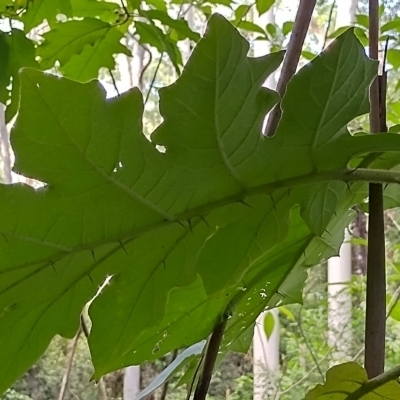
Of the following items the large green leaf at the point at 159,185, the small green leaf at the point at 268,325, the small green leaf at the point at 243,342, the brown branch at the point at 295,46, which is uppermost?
the brown branch at the point at 295,46

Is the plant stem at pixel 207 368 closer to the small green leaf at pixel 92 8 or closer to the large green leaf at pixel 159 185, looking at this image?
the large green leaf at pixel 159 185

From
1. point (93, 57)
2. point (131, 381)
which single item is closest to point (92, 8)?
point (93, 57)

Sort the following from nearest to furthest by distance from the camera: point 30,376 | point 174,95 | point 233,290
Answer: point 174,95 → point 233,290 → point 30,376

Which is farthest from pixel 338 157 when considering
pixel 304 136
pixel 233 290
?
pixel 233 290

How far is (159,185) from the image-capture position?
0.23 m

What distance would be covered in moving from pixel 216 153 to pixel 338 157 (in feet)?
0.19

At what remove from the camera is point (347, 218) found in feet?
1.21

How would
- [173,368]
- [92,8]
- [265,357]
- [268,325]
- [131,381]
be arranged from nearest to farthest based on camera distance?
[173,368] < [92,8] < [268,325] < [265,357] < [131,381]

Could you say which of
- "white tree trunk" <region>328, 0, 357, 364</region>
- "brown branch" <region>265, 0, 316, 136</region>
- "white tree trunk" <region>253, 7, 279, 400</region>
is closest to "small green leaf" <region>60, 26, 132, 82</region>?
"brown branch" <region>265, 0, 316, 136</region>

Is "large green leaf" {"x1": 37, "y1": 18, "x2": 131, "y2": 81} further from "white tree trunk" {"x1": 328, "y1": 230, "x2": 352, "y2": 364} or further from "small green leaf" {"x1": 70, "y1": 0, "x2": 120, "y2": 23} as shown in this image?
"white tree trunk" {"x1": 328, "y1": 230, "x2": 352, "y2": 364}

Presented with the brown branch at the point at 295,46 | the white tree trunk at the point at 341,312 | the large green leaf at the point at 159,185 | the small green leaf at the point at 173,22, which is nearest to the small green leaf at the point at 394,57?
the small green leaf at the point at 173,22

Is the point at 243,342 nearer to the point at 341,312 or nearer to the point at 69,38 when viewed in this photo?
the point at 69,38

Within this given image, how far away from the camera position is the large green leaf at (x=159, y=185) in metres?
0.20

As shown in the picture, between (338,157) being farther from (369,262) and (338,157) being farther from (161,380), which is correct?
(161,380)
